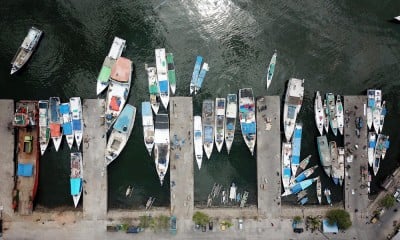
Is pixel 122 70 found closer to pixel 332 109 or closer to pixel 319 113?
pixel 319 113

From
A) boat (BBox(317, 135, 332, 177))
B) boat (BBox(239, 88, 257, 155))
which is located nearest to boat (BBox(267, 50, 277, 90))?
boat (BBox(239, 88, 257, 155))

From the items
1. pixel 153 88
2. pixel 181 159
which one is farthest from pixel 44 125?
pixel 181 159

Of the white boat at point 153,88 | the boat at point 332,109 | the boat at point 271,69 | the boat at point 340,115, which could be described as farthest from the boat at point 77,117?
the boat at point 340,115

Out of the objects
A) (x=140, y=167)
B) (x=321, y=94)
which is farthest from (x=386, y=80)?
(x=140, y=167)

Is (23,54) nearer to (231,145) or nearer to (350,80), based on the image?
(231,145)

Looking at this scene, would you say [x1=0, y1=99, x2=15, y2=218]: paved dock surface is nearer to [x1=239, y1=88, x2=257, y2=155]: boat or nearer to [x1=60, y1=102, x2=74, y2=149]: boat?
[x1=60, y1=102, x2=74, y2=149]: boat
